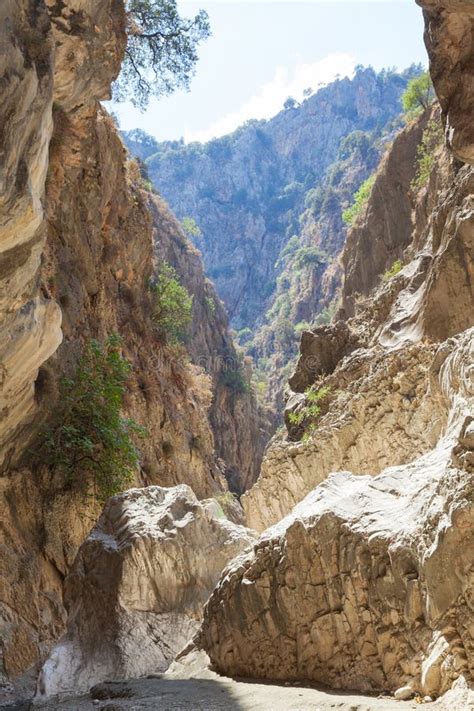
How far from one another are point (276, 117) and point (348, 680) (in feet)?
390

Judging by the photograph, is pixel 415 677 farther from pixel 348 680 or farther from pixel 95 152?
pixel 95 152

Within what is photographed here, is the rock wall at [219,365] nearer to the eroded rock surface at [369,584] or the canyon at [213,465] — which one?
A: the canyon at [213,465]

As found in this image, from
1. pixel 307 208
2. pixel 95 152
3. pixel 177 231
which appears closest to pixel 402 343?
pixel 95 152

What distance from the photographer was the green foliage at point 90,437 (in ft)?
45.6

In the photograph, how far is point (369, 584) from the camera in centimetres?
451

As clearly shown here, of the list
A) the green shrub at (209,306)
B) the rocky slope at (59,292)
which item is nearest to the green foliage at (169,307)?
the rocky slope at (59,292)

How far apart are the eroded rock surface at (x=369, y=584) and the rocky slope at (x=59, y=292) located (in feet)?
17.9

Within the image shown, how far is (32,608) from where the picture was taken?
1170 cm

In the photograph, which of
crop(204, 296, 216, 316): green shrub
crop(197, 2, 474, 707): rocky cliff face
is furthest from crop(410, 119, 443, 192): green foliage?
crop(204, 296, 216, 316): green shrub

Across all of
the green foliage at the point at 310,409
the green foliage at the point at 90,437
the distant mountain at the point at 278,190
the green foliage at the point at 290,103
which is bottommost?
the green foliage at the point at 310,409

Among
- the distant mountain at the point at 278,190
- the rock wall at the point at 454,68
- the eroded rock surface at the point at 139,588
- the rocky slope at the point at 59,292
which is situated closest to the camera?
the eroded rock surface at the point at 139,588

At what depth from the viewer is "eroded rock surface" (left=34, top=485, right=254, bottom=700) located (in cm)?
740

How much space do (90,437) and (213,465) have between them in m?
12.0

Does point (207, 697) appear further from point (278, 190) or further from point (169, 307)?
point (278, 190)
